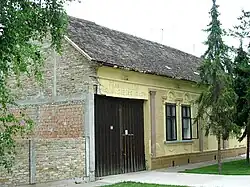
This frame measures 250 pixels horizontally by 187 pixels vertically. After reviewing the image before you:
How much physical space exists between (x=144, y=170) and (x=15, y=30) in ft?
38.0

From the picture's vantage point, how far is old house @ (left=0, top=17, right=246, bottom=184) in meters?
16.0

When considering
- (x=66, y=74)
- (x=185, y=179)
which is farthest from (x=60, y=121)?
(x=185, y=179)

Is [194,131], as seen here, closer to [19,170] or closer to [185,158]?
[185,158]

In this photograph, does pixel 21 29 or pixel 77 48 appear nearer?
pixel 21 29

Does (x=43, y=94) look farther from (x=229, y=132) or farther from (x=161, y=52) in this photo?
(x=161, y=52)

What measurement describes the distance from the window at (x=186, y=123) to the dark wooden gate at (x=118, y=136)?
393cm

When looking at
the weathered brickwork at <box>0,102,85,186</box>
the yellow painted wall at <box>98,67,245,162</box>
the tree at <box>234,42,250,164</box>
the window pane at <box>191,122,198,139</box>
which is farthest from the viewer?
the window pane at <box>191,122,198,139</box>

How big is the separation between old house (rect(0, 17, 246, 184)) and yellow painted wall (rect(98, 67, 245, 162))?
0.04 metres

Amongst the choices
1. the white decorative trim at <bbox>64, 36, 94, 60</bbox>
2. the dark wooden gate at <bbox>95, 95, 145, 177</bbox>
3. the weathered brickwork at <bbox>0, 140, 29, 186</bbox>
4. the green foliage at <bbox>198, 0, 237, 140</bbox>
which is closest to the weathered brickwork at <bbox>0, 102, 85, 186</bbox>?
Answer: the weathered brickwork at <bbox>0, 140, 29, 186</bbox>

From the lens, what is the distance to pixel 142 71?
743 inches

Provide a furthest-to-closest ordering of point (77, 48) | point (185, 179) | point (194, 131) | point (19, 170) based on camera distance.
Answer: point (194, 131), point (77, 48), point (185, 179), point (19, 170)

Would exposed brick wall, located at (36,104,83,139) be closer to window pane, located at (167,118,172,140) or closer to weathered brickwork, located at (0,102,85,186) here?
weathered brickwork, located at (0,102,85,186)

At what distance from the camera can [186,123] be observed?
77.0 ft

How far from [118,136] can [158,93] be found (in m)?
3.69
